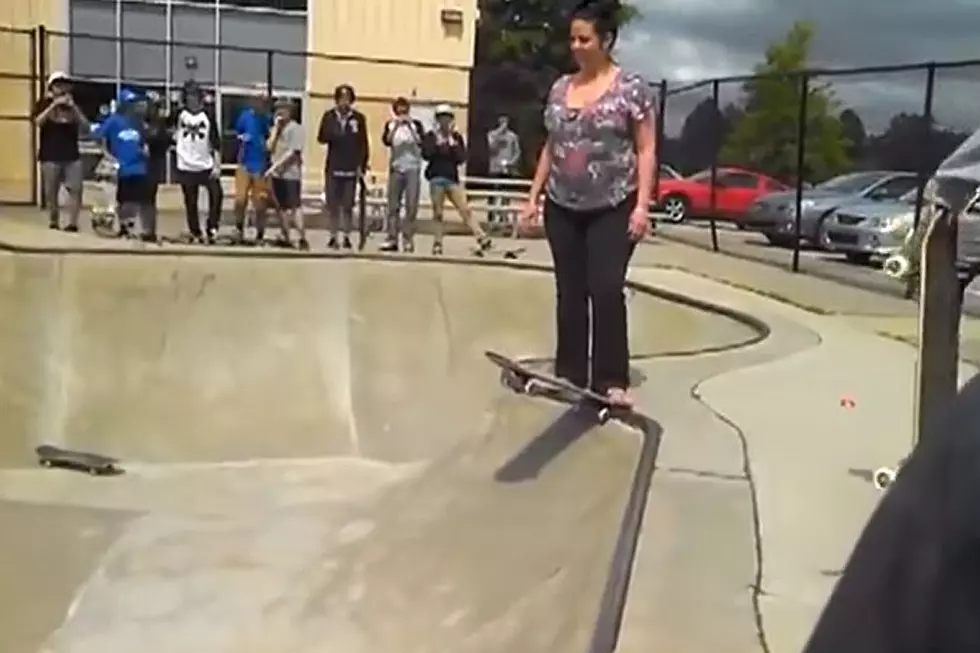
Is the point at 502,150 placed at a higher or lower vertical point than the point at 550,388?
higher

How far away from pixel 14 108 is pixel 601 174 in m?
19.0

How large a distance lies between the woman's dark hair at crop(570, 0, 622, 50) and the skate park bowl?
5.37 feet

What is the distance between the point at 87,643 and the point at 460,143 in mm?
11089

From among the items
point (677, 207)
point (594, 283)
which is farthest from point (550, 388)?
point (677, 207)

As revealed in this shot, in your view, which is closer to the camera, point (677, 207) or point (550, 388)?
point (550, 388)

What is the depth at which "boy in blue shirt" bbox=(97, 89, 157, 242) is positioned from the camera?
15.8 meters

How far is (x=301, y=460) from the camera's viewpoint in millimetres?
10641

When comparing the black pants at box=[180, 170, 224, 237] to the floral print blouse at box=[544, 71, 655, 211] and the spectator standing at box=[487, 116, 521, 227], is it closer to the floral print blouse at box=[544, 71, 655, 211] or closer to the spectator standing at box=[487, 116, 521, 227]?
the spectator standing at box=[487, 116, 521, 227]

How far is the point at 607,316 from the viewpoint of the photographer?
20.0 ft

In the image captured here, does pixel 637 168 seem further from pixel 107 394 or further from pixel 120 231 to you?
pixel 120 231

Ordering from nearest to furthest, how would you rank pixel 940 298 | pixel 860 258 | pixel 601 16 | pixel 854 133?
pixel 940 298, pixel 601 16, pixel 860 258, pixel 854 133

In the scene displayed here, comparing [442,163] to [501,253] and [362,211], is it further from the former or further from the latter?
[362,211]

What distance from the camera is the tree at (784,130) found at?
15922mm

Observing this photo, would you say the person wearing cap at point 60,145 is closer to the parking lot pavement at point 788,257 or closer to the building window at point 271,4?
the parking lot pavement at point 788,257
